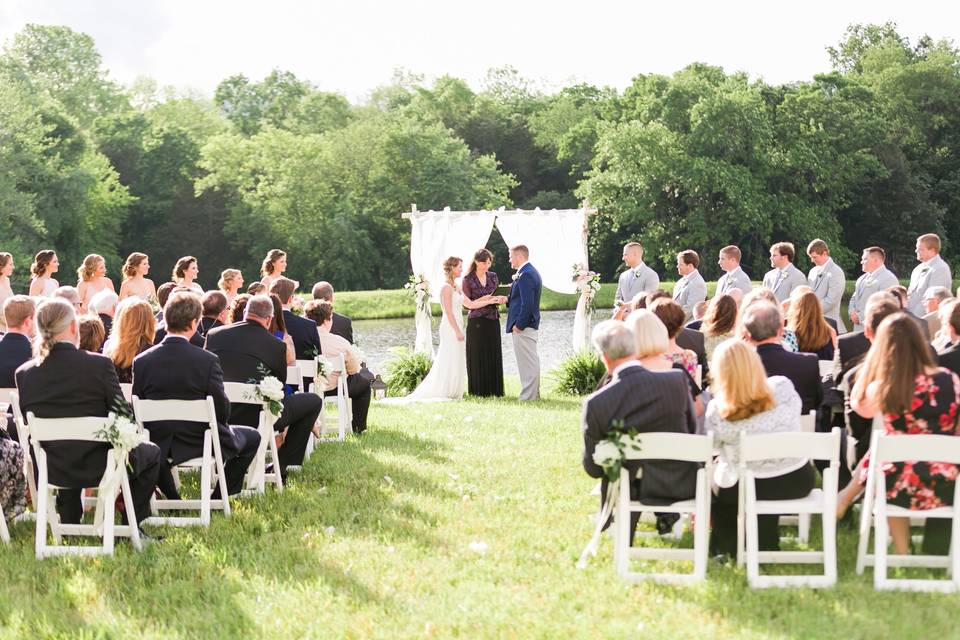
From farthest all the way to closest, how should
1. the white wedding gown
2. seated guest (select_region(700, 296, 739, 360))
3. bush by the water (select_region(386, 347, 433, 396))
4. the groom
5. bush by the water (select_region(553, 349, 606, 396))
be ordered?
bush by the water (select_region(386, 347, 433, 396)), bush by the water (select_region(553, 349, 606, 396)), the white wedding gown, the groom, seated guest (select_region(700, 296, 739, 360))

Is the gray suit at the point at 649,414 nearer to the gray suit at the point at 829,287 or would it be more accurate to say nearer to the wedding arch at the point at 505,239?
the gray suit at the point at 829,287

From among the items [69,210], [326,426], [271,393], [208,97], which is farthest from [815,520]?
[208,97]

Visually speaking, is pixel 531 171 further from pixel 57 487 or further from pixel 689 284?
pixel 57 487

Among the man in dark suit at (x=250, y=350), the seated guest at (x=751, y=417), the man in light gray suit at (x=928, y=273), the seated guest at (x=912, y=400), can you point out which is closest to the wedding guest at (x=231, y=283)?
the man in dark suit at (x=250, y=350)

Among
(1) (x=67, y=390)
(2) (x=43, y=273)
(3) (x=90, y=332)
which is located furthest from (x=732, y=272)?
(1) (x=67, y=390)

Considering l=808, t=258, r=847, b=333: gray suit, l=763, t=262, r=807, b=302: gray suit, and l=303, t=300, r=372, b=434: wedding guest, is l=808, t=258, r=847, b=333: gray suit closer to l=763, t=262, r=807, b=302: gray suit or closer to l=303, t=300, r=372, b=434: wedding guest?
l=763, t=262, r=807, b=302: gray suit

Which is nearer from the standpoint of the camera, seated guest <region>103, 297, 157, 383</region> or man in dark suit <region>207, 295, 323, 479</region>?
seated guest <region>103, 297, 157, 383</region>

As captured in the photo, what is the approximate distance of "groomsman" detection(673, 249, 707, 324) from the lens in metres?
11.8

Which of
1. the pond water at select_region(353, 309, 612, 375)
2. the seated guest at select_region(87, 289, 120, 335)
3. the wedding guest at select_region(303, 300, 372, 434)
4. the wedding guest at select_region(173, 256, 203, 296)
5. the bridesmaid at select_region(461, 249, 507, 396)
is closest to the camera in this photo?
the wedding guest at select_region(303, 300, 372, 434)

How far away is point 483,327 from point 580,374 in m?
1.78

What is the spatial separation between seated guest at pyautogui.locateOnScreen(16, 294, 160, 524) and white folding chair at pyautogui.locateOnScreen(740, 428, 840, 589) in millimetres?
3459

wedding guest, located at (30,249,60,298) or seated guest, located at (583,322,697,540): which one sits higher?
wedding guest, located at (30,249,60,298)

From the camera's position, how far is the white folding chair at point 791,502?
512 cm

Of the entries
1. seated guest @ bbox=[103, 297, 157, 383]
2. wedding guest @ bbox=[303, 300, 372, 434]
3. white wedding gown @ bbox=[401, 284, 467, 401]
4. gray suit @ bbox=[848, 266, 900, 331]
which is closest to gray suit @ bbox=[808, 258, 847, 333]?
gray suit @ bbox=[848, 266, 900, 331]
